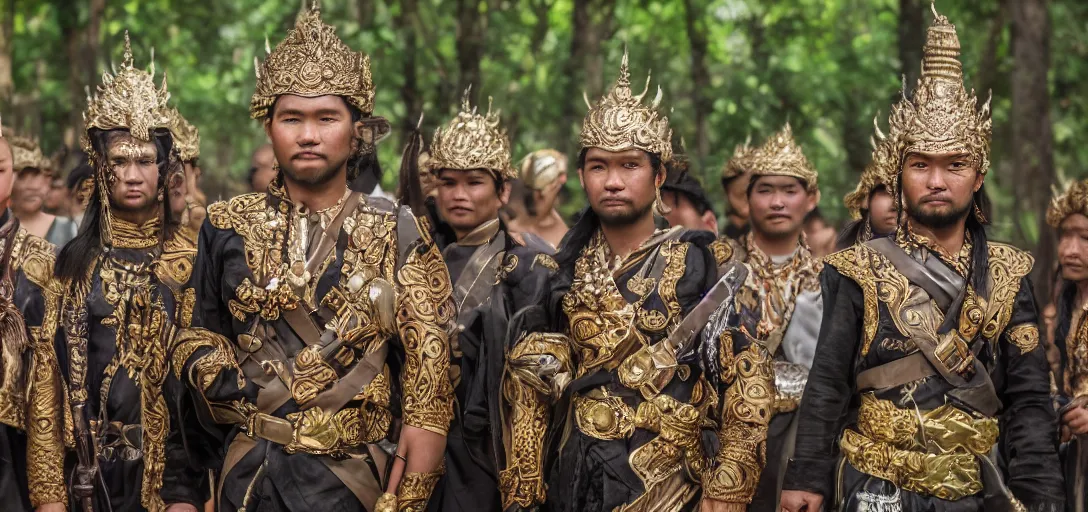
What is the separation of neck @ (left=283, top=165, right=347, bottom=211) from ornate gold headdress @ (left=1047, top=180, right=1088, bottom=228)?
440cm

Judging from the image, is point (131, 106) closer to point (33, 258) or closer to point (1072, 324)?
point (33, 258)

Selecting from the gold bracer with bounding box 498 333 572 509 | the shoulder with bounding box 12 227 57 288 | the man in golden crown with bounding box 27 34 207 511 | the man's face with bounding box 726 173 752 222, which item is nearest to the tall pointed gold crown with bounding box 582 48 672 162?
the gold bracer with bounding box 498 333 572 509

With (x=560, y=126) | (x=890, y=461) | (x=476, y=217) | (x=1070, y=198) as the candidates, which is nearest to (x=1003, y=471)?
(x=890, y=461)

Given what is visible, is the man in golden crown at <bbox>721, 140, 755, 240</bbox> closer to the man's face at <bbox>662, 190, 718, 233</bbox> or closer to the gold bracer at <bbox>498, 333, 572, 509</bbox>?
the man's face at <bbox>662, 190, 718, 233</bbox>

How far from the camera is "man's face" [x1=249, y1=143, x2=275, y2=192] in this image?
472 inches

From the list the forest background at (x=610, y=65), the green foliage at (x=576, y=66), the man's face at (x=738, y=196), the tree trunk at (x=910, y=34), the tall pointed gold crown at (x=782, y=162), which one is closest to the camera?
the tall pointed gold crown at (x=782, y=162)

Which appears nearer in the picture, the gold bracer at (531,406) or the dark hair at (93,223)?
the gold bracer at (531,406)


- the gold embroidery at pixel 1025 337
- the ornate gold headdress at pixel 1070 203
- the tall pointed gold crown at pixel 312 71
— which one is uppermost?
the tall pointed gold crown at pixel 312 71

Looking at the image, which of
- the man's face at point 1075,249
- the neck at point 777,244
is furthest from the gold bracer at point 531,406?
the man's face at point 1075,249

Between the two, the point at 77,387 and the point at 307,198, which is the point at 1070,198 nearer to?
the point at 307,198

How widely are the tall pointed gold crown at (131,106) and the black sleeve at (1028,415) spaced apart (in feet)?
14.2

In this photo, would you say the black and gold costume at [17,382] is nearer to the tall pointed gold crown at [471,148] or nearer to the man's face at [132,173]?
the man's face at [132,173]

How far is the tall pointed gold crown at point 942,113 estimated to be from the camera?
6.71m

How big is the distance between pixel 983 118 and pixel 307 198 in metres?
3.16
